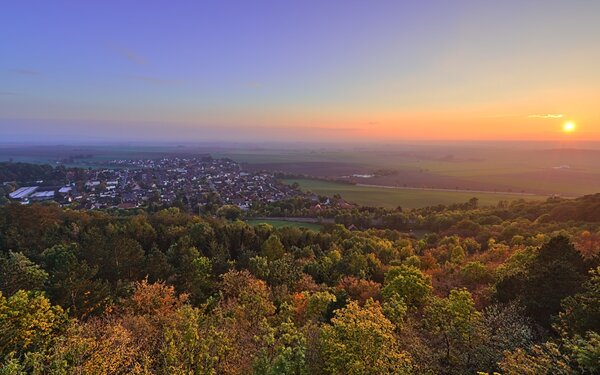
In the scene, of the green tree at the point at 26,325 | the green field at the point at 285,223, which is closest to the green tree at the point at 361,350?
the green tree at the point at 26,325

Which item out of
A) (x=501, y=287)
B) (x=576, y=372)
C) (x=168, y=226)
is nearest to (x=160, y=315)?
(x=576, y=372)

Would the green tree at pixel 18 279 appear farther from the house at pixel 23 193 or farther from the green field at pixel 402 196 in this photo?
the house at pixel 23 193

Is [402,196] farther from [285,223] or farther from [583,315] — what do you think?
[583,315]

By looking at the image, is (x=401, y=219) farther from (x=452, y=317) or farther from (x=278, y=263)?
(x=452, y=317)

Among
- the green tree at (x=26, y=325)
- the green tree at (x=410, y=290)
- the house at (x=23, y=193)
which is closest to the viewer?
the green tree at (x=26, y=325)

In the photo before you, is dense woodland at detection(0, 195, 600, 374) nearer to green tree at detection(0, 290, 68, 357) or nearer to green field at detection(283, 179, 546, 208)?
green tree at detection(0, 290, 68, 357)

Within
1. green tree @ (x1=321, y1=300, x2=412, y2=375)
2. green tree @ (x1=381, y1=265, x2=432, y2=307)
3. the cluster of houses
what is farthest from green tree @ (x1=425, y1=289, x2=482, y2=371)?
the cluster of houses

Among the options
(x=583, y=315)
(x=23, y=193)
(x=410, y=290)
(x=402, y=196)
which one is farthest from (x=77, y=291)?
(x=23, y=193)
